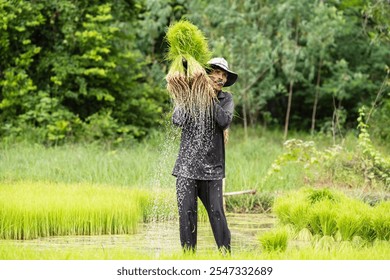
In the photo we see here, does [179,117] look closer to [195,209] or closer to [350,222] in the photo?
[195,209]

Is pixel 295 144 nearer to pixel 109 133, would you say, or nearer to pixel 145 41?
pixel 109 133

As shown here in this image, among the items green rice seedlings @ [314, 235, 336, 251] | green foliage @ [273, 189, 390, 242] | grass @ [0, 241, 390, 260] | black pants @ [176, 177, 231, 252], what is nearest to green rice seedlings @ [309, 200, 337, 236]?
green foliage @ [273, 189, 390, 242]

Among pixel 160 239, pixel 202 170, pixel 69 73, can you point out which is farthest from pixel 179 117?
pixel 69 73

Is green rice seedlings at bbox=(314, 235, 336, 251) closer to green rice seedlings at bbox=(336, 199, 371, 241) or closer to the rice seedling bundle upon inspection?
green rice seedlings at bbox=(336, 199, 371, 241)

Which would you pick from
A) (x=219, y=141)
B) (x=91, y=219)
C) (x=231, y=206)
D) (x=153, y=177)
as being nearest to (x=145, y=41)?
(x=153, y=177)

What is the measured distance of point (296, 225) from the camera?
8117 mm

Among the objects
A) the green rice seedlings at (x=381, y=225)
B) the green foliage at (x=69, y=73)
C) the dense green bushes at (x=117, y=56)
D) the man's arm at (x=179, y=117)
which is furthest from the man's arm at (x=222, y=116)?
the green foliage at (x=69, y=73)

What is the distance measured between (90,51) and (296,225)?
856cm

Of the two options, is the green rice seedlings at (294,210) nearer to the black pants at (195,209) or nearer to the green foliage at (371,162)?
the black pants at (195,209)

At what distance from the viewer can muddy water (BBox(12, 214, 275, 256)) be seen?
727cm

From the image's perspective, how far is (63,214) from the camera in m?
8.09

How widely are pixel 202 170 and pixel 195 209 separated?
13.0 inches

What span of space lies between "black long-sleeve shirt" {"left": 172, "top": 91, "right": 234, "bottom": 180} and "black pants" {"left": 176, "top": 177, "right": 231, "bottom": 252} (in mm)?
75

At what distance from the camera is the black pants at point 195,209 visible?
6.39 metres
